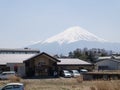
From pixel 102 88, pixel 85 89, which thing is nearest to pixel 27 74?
pixel 85 89

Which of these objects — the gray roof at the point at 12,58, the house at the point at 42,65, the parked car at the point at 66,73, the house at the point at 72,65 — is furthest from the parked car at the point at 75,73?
the gray roof at the point at 12,58

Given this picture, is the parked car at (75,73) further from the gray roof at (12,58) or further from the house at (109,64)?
the house at (109,64)

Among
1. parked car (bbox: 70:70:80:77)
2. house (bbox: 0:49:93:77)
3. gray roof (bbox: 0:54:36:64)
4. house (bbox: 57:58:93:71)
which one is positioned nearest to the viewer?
parked car (bbox: 70:70:80:77)

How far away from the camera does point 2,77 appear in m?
62.1

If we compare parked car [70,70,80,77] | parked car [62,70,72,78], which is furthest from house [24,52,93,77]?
parked car [70,70,80,77]

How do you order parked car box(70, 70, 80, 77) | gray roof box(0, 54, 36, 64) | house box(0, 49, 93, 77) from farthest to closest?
gray roof box(0, 54, 36, 64), house box(0, 49, 93, 77), parked car box(70, 70, 80, 77)

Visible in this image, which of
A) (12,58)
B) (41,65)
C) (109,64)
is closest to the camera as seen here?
(41,65)

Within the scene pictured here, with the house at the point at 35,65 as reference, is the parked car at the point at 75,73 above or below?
below

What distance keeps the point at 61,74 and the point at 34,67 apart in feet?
17.2

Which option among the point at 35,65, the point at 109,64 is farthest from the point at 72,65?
the point at 109,64

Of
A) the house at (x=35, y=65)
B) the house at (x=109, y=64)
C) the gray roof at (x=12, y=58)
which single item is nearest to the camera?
the house at (x=35, y=65)

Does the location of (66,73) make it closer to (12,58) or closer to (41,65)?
(41,65)

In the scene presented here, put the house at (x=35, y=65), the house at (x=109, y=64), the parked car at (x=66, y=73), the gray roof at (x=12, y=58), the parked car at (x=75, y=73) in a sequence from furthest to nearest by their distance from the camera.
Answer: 1. the house at (x=109, y=64)
2. the gray roof at (x=12, y=58)
3. the house at (x=35, y=65)
4. the parked car at (x=75, y=73)
5. the parked car at (x=66, y=73)

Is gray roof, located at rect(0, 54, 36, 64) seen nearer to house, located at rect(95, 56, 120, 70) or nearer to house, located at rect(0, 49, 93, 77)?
house, located at rect(0, 49, 93, 77)
